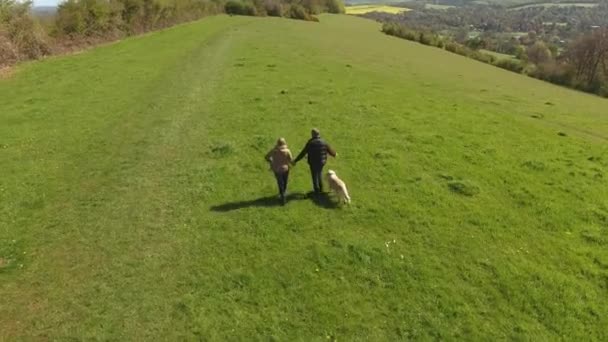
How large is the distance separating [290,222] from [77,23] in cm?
4678

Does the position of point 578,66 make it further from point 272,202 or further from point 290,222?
point 290,222

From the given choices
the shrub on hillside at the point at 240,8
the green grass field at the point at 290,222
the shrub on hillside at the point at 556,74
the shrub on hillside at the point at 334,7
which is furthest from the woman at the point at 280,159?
the shrub on hillside at the point at 334,7

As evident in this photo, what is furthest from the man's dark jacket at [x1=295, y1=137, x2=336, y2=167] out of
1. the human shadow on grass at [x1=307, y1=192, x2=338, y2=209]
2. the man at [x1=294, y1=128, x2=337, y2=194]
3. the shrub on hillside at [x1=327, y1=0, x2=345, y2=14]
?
the shrub on hillside at [x1=327, y1=0, x2=345, y2=14]

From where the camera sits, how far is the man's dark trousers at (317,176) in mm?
17016

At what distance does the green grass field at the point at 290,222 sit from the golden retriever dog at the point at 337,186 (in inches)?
23.7

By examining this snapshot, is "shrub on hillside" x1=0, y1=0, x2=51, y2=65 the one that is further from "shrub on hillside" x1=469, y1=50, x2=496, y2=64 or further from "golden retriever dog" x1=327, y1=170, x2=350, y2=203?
"shrub on hillside" x1=469, y1=50, x2=496, y2=64

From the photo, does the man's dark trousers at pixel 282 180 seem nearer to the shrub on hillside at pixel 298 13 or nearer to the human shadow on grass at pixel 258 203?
the human shadow on grass at pixel 258 203

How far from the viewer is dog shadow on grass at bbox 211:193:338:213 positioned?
17.3 meters

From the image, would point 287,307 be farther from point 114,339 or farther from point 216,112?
point 216,112

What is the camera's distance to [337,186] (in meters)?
16.9

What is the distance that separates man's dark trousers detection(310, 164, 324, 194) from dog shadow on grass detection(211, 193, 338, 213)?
31 centimetres

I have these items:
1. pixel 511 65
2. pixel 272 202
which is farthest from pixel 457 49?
pixel 272 202

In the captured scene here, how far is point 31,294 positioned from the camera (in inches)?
490

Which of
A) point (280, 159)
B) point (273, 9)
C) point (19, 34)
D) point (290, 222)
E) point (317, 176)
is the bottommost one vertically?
point (290, 222)
